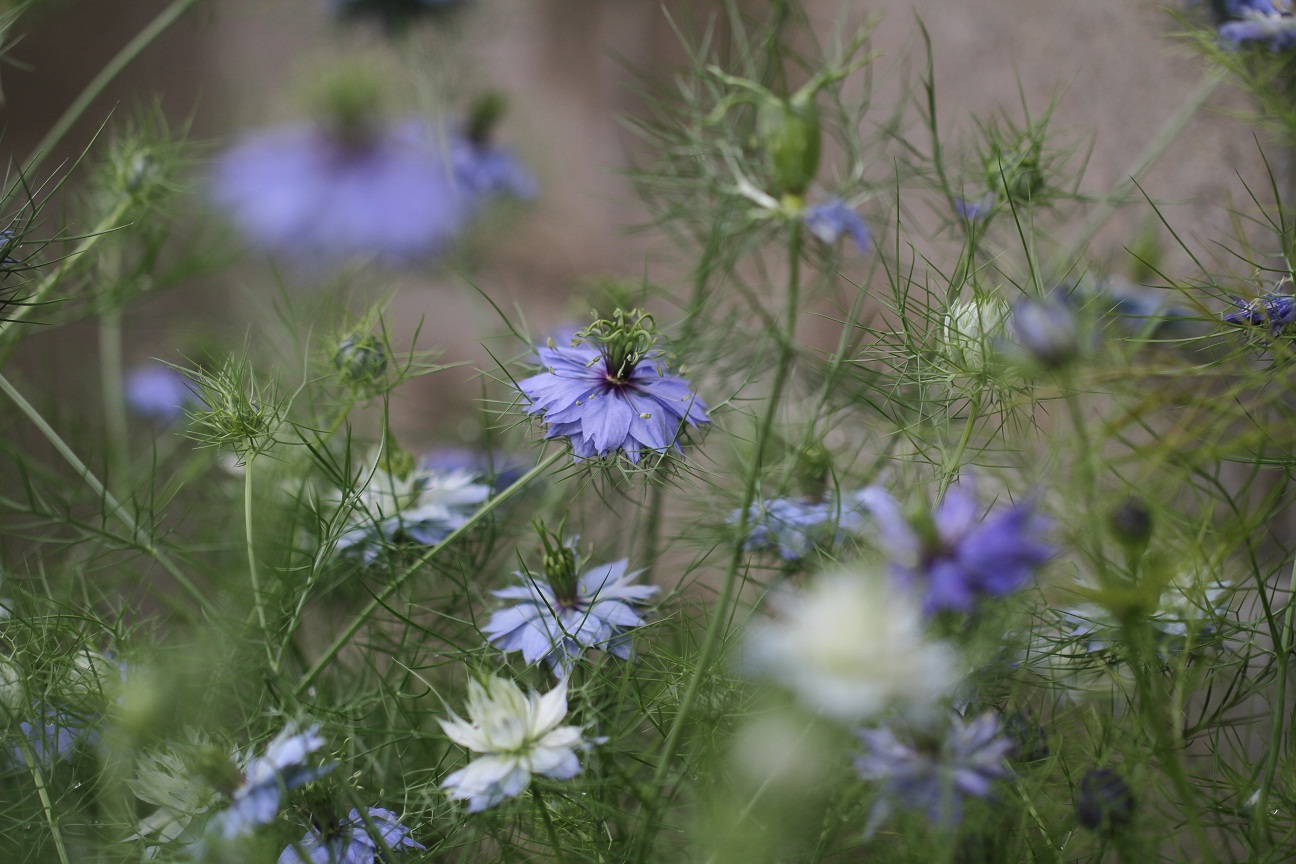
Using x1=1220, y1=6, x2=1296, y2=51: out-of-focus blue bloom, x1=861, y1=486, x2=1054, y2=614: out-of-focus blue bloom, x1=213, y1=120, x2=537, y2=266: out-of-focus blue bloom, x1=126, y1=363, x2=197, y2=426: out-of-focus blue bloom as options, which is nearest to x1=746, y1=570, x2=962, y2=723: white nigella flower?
x1=861, y1=486, x2=1054, y2=614: out-of-focus blue bloom

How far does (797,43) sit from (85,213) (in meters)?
0.78

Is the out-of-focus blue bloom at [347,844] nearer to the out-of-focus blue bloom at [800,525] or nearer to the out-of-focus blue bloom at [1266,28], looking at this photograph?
the out-of-focus blue bloom at [800,525]

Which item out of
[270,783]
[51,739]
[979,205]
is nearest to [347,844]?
[270,783]

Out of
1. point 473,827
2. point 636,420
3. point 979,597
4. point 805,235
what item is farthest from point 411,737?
point 805,235

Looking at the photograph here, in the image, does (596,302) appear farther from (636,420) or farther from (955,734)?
(955,734)

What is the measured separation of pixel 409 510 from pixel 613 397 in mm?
138

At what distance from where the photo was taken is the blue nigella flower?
415mm

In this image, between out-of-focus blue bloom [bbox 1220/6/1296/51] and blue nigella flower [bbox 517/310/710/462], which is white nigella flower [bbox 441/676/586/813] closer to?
blue nigella flower [bbox 517/310/710/462]

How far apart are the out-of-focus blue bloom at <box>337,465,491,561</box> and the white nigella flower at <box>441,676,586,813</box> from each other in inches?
5.2

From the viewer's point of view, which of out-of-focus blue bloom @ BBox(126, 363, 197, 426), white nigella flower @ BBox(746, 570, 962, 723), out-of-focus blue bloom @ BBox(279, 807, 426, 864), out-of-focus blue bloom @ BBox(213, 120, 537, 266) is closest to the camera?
white nigella flower @ BBox(746, 570, 962, 723)

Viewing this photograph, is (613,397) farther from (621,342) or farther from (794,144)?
(794,144)

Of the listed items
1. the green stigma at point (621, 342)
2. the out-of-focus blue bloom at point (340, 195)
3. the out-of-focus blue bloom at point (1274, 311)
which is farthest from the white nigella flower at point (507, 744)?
the out-of-focus blue bloom at point (340, 195)

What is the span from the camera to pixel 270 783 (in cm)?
33

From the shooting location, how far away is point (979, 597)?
0.28 metres
